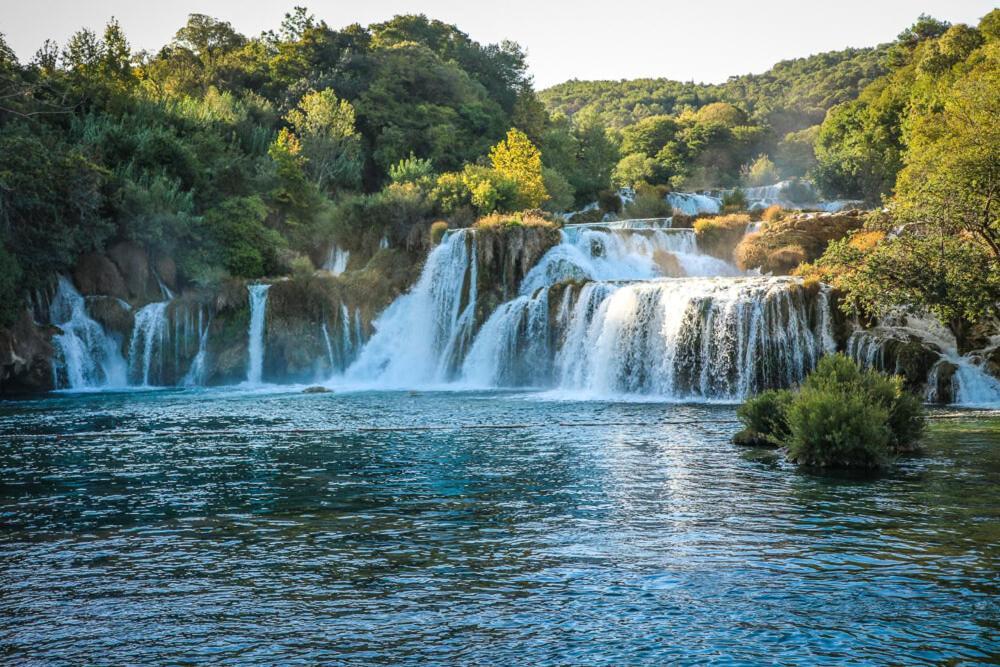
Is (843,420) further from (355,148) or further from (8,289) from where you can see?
(355,148)

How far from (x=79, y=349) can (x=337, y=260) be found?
14186 mm

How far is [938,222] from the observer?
72.5ft

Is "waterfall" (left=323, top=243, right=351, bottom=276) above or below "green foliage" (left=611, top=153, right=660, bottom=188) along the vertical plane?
below

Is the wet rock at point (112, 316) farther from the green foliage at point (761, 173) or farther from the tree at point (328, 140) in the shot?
the green foliage at point (761, 173)

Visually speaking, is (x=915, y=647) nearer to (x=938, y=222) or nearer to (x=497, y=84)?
(x=938, y=222)

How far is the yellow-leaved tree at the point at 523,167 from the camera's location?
50688 millimetres

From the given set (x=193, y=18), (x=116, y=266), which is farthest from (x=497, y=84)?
(x=116, y=266)

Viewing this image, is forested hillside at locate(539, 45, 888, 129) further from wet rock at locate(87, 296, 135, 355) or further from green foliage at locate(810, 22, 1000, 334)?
green foliage at locate(810, 22, 1000, 334)

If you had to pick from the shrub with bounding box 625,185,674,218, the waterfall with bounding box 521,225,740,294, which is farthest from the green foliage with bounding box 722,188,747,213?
the waterfall with bounding box 521,225,740,294

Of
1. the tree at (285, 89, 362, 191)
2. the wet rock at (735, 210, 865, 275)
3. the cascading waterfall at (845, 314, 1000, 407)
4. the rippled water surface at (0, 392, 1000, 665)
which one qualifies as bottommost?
the rippled water surface at (0, 392, 1000, 665)

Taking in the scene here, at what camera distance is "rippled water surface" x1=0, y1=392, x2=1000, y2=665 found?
7.12 m

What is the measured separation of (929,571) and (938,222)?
15.4 metres

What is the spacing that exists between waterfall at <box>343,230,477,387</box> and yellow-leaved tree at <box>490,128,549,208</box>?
1136 cm

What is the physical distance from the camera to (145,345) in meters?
37.1
